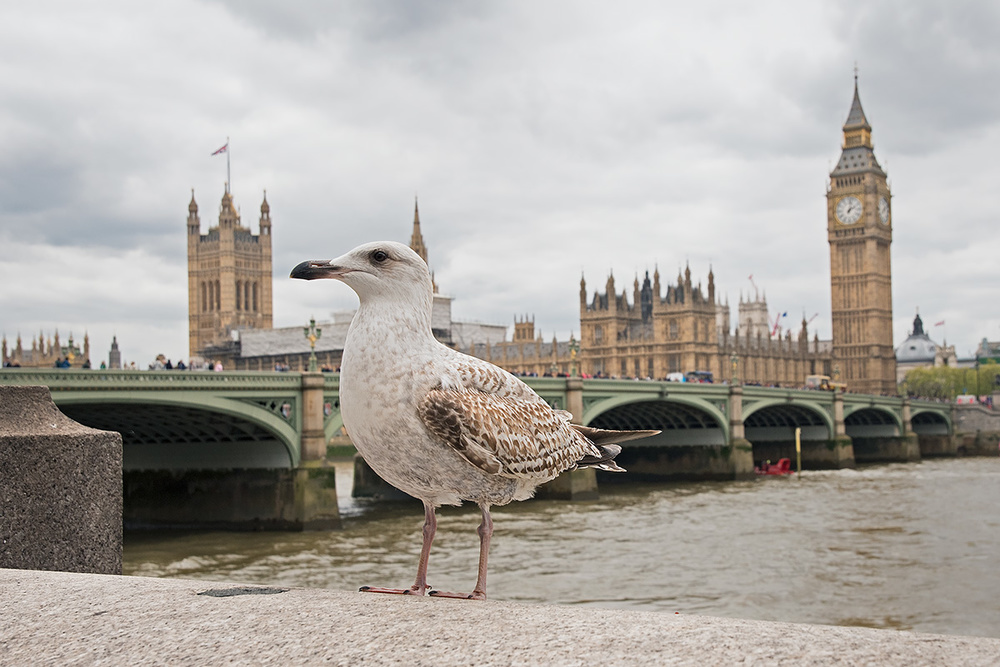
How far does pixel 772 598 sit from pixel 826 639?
1299cm

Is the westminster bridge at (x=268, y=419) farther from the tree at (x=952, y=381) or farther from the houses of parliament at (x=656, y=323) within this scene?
the tree at (x=952, y=381)

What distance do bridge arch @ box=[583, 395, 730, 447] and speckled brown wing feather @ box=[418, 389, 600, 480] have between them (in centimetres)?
3256

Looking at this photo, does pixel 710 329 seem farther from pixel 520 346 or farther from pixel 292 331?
pixel 292 331

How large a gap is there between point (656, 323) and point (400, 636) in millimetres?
73669

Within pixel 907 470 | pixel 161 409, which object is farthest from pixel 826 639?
pixel 907 470

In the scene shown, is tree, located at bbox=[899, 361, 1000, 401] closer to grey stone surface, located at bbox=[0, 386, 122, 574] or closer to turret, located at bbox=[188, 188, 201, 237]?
turret, located at bbox=[188, 188, 201, 237]

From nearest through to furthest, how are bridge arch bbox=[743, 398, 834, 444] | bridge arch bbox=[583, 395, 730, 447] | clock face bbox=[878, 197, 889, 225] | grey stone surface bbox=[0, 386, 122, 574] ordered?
grey stone surface bbox=[0, 386, 122, 574]
bridge arch bbox=[583, 395, 730, 447]
bridge arch bbox=[743, 398, 834, 444]
clock face bbox=[878, 197, 889, 225]

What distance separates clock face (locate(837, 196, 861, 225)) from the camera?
301 feet

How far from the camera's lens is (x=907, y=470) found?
148ft

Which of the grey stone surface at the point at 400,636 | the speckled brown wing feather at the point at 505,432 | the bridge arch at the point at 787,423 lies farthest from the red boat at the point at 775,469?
the grey stone surface at the point at 400,636

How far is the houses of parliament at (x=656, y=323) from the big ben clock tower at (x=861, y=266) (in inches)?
3.5

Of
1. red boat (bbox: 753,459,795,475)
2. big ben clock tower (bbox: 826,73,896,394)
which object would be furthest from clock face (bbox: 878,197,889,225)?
red boat (bbox: 753,459,795,475)

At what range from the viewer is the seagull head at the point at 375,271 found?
3.41 m

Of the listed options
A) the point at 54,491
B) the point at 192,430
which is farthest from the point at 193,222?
the point at 54,491
